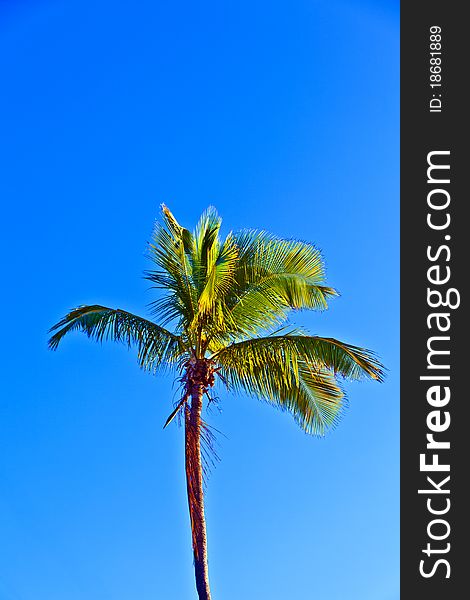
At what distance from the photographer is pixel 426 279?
1155 cm

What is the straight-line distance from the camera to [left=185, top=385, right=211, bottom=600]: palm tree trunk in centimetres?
1285

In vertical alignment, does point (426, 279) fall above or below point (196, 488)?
above

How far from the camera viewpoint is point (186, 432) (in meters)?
13.7

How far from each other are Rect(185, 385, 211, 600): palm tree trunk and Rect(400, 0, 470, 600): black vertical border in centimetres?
329

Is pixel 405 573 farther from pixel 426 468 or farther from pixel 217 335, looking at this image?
pixel 217 335

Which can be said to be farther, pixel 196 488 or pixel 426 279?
pixel 196 488

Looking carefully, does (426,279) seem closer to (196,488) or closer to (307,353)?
(307,353)

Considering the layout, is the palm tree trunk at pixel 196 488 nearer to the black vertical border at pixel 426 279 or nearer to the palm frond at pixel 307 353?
the palm frond at pixel 307 353

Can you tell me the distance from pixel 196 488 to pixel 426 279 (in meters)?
4.78

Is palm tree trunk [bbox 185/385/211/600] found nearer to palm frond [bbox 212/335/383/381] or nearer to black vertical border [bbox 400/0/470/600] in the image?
palm frond [bbox 212/335/383/381]

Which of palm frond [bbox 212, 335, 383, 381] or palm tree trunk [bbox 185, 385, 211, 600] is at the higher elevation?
palm frond [bbox 212, 335, 383, 381]

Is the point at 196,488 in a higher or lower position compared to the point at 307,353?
lower

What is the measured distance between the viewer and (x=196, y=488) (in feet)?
43.6

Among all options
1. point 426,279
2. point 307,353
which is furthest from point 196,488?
point 426,279
